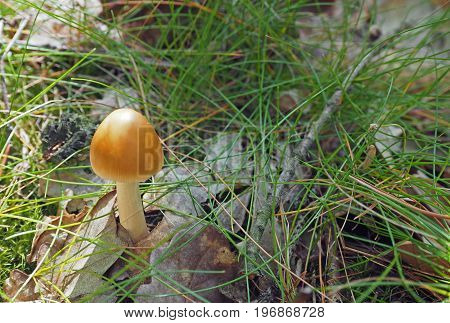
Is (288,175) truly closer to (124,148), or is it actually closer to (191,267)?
(191,267)

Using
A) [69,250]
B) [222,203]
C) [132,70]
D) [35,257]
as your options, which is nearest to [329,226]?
[222,203]

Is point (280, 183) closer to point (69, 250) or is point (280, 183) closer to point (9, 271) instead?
point (69, 250)

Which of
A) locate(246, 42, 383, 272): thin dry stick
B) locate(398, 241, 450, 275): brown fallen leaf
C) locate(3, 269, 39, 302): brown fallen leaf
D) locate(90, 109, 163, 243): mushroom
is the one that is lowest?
locate(398, 241, 450, 275): brown fallen leaf

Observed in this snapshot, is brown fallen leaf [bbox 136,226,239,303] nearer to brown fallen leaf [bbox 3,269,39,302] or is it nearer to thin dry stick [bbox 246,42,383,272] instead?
thin dry stick [bbox 246,42,383,272]

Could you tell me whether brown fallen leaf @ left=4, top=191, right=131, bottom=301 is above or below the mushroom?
below

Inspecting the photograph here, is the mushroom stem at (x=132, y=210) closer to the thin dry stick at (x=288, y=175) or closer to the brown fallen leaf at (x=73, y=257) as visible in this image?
the brown fallen leaf at (x=73, y=257)

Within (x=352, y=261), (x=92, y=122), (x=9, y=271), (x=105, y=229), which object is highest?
(x=92, y=122)

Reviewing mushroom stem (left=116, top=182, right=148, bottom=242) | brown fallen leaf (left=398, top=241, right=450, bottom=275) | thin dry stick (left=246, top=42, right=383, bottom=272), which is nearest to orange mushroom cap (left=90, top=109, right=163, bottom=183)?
mushroom stem (left=116, top=182, right=148, bottom=242)
